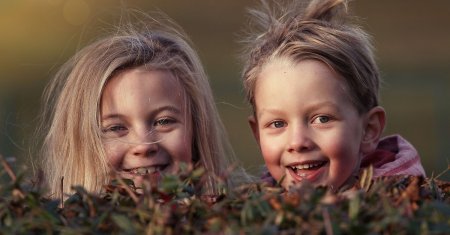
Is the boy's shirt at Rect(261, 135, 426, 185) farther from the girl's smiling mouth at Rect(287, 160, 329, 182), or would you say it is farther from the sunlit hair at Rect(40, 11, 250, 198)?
the sunlit hair at Rect(40, 11, 250, 198)

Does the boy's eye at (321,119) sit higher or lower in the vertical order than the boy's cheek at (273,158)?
higher

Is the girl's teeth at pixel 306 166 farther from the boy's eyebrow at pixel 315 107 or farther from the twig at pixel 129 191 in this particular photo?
the twig at pixel 129 191

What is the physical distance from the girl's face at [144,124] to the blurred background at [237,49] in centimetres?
581

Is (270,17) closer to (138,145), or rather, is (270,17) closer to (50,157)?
(138,145)

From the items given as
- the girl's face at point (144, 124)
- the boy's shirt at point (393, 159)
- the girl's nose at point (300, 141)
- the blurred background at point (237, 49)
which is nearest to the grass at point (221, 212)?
the girl's nose at point (300, 141)

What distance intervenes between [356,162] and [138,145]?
0.82 metres

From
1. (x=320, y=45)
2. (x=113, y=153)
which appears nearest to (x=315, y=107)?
(x=320, y=45)

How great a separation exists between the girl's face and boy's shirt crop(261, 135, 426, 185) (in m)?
0.39

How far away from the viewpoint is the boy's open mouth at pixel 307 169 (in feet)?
10.5

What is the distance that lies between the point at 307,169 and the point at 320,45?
1.58ft

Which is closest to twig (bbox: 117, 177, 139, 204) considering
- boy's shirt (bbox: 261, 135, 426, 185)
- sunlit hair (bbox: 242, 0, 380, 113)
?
boy's shirt (bbox: 261, 135, 426, 185)

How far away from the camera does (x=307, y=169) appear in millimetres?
3236

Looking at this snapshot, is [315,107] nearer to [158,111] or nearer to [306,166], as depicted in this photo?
[306,166]

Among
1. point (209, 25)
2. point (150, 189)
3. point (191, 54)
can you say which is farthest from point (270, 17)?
point (209, 25)
